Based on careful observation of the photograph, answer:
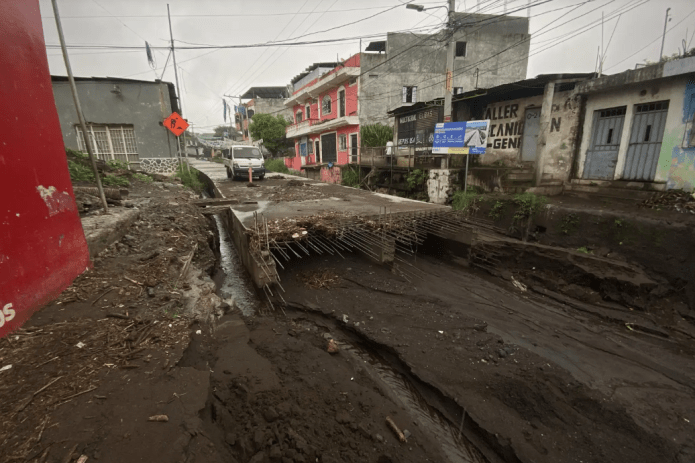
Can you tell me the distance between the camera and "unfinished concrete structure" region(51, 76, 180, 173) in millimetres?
16844

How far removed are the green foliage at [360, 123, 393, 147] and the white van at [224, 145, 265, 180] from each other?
24.9ft

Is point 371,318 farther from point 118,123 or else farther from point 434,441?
point 118,123

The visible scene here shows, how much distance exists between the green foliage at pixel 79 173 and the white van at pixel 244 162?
7.93m

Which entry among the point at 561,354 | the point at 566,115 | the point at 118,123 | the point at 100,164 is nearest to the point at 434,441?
the point at 561,354

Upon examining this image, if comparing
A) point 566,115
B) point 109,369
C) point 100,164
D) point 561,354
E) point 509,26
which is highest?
point 509,26

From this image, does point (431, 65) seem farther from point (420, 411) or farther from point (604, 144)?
point (420, 411)

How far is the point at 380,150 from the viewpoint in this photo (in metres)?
20.8

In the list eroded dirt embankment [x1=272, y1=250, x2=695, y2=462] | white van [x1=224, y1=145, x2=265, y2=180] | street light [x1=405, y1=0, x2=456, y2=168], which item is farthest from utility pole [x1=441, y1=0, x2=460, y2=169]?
white van [x1=224, y1=145, x2=265, y2=180]

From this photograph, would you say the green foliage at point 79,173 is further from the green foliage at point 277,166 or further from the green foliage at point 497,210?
the green foliage at point 277,166

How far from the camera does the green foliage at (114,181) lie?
488 inches

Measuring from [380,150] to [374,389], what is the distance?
17755 millimetres

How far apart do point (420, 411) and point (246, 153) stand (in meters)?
19.6

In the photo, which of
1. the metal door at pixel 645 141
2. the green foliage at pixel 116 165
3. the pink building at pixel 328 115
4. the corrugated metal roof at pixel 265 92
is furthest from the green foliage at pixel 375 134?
the corrugated metal roof at pixel 265 92

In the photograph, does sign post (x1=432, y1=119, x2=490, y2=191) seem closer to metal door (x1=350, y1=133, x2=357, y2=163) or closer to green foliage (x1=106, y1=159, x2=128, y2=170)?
metal door (x1=350, y1=133, x2=357, y2=163)
